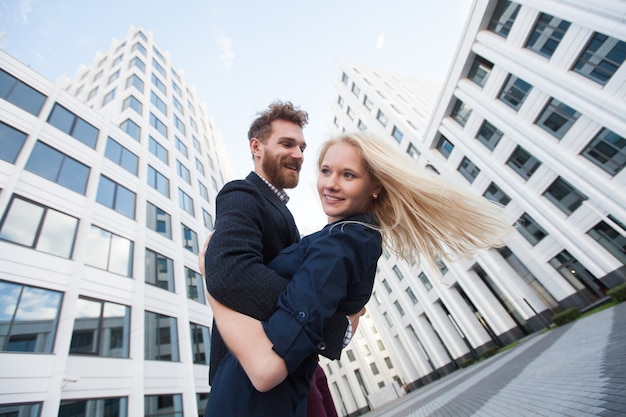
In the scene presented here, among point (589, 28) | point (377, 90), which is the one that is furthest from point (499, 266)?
point (377, 90)

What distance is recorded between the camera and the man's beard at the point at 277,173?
2.29 metres

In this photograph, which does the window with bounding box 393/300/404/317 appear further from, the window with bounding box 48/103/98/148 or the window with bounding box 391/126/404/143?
the window with bounding box 48/103/98/148

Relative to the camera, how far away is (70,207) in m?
12.6

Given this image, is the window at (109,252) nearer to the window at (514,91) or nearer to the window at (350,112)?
the window at (514,91)

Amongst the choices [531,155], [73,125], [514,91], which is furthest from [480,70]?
[73,125]

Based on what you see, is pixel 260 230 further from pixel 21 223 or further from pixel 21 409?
pixel 21 223

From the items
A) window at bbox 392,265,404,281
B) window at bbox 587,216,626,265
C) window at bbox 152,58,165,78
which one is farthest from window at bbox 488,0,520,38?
window at bbox 152,58,165,78

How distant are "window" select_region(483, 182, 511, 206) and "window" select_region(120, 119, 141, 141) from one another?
25522 millimetres

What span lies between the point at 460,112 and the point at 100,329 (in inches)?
1049

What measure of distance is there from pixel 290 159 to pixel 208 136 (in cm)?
3704

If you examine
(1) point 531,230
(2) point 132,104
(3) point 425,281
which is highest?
(2) point 132,104

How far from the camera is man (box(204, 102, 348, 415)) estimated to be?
1.30 metres

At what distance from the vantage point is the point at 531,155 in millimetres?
18625

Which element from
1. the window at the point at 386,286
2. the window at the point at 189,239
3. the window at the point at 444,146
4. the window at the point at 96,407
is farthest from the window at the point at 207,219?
the window at the point at 386,286
